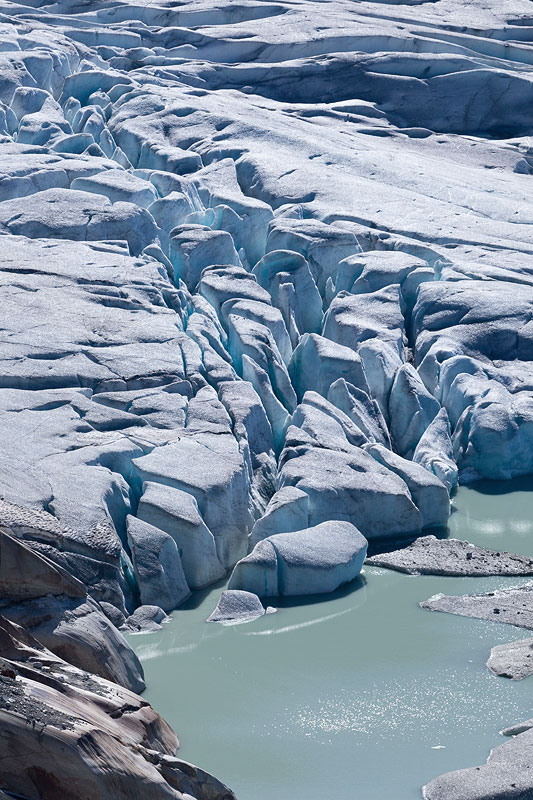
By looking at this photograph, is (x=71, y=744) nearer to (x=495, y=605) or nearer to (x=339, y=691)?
(x=339, y=691)

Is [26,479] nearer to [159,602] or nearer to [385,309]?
[159,602]

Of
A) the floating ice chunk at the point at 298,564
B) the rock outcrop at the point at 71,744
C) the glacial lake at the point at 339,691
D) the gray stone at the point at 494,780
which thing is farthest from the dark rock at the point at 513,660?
the rock outcrop at the point at 71,744

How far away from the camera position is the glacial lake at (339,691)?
9031 mm

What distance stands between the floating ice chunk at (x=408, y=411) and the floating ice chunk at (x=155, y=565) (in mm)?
5335

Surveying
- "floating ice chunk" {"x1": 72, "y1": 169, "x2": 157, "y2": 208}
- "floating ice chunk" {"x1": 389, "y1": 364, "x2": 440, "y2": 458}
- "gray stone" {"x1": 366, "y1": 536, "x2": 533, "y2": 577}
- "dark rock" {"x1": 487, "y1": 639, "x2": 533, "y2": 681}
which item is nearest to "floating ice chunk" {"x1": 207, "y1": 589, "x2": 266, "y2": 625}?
"gray stone" {"x1": 366, "y1": 536, "x2": 533, "y2": 577}

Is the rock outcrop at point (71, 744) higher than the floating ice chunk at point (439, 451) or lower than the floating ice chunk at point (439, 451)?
higher

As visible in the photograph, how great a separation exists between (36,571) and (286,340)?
897cm

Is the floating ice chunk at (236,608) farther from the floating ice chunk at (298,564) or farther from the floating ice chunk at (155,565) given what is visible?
the floating ice chunk at (155,565)

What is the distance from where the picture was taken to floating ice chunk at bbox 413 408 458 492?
15.8 meters

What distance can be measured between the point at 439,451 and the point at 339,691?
6.34m

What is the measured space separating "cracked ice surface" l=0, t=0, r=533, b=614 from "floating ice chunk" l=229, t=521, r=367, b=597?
0.10ft

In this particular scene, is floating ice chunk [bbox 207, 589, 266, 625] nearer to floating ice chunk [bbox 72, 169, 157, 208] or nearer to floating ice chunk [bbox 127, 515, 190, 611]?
floating ice chunk [bbox 127, 515, 190, 611]

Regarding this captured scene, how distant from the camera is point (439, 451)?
638 inches

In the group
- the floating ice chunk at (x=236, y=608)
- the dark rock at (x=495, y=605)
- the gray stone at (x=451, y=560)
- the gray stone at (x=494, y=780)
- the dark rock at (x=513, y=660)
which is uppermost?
the gray stone at (x=494, y=780)
